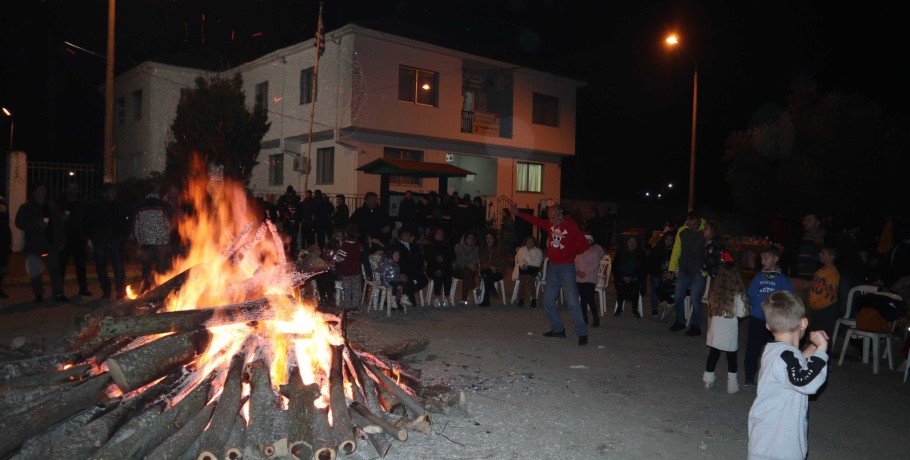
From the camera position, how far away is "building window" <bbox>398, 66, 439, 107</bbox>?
23203 mm

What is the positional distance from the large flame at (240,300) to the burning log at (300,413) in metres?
0.23

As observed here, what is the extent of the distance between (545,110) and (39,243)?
21.8m

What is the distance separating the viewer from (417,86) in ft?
77.4

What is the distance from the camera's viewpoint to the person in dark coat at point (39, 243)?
32.8 feet

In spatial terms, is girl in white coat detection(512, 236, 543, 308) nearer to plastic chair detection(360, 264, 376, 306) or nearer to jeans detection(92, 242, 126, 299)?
plastic chair detection(360, 264, 376, 306)

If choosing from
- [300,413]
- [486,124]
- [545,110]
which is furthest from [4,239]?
[545,110]

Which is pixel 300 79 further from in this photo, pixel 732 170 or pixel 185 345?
pixel 185 345

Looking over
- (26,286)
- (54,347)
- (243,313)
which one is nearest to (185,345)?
(243,313)

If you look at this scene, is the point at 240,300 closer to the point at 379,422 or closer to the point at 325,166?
the point at 379,422

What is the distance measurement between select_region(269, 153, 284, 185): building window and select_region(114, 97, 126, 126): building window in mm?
9512

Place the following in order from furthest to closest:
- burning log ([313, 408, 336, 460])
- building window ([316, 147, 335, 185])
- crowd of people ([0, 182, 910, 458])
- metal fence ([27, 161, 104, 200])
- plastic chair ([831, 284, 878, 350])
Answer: building window ([316, 147, 335, 185]) < metal fence ([27, 161, 104, 200]) < plastic chair ([831, 284, 878, 350]) < crowd of people ([0, 182, 910, 458]) < burning log ([313, 408, 336, 460])

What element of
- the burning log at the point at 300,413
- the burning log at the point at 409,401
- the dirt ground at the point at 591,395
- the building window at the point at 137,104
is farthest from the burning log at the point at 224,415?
the building window at the point at 137,104

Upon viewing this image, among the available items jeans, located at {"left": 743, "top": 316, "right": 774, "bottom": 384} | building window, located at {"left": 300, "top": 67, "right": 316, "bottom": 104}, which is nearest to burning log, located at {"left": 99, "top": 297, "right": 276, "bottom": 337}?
jeans, located at {"left": 743, "top": 316, "right": 774, "bottom": 384}

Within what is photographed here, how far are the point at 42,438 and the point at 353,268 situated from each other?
6293mm
